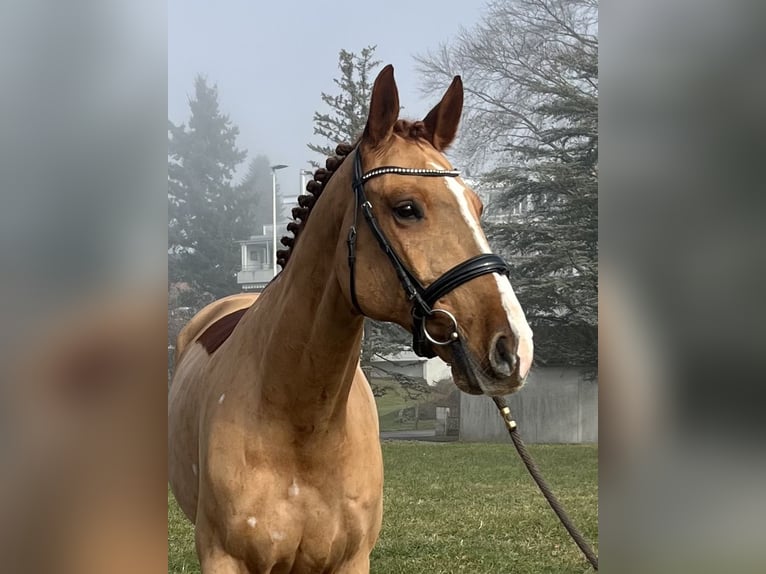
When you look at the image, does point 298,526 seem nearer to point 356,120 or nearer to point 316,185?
point 316,185

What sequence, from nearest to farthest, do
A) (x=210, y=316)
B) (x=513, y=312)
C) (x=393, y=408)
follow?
(x=513, y=312) → (x=210, y=316) → (x=393, y=408)

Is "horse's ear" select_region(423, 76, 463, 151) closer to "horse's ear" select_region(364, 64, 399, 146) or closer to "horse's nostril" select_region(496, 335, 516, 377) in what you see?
"horse's ear" select_region(364, 64, 399, 146)

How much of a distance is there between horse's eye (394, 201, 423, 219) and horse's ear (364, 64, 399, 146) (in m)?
0.29

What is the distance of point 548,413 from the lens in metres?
19.1

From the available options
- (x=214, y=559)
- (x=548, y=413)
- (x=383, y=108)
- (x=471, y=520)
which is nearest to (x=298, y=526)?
(x=214, y=559)

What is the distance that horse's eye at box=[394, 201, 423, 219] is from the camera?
2027 mm

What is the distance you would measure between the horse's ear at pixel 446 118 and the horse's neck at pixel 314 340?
32 cm

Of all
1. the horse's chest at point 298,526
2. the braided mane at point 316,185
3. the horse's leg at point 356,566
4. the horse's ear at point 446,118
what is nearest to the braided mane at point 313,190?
the braided mane at point 316,185

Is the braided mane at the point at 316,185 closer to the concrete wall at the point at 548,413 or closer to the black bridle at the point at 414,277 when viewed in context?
the black bridle at the point at 414,277

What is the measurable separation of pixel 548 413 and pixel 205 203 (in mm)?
12206
